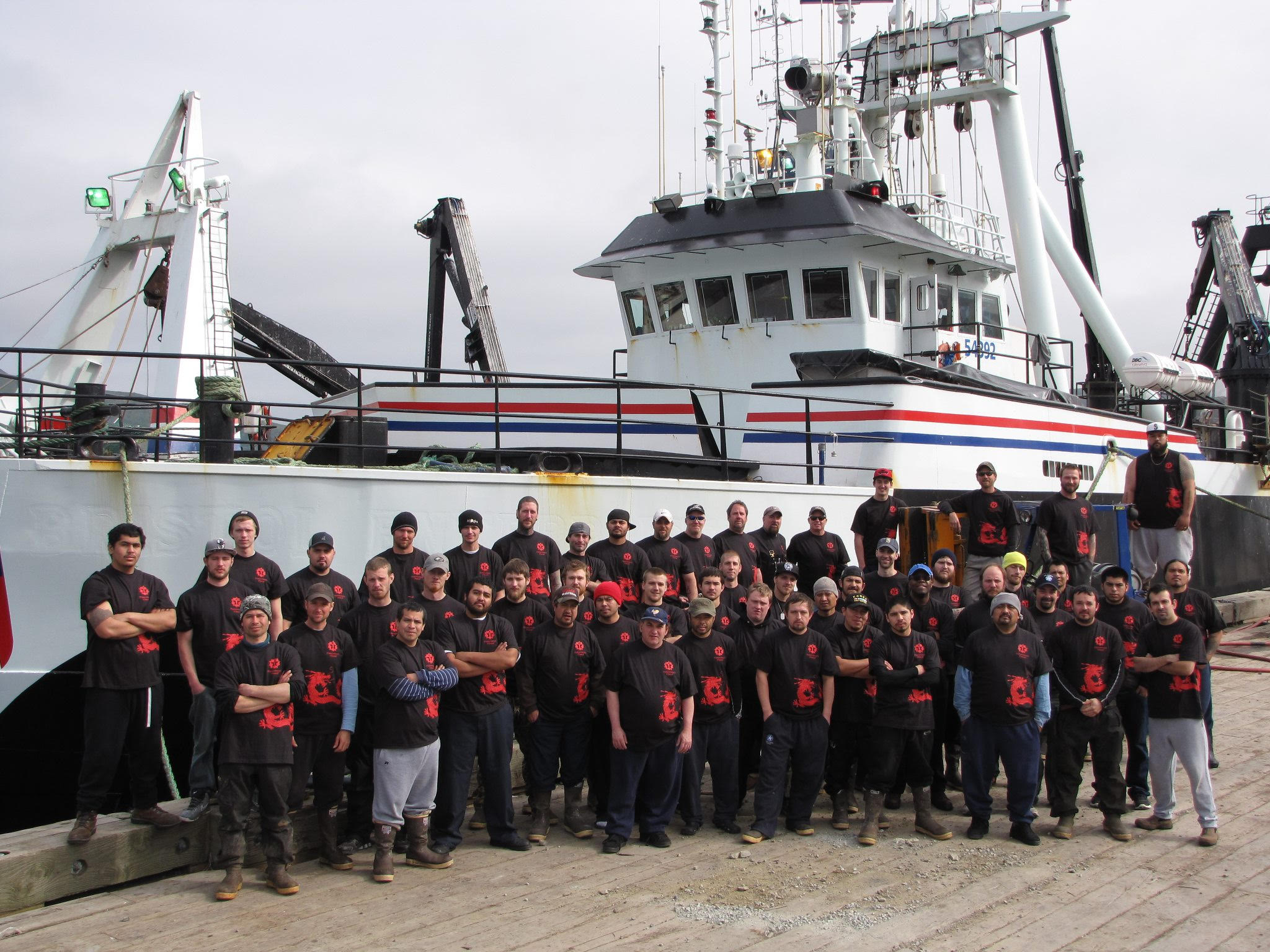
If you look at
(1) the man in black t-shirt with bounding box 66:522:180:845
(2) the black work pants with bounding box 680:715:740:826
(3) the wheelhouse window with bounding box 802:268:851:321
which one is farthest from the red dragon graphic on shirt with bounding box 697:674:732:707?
(3) the wheelhouse window with bounding box 802:268:851:321

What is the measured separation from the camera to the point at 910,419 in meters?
11.5

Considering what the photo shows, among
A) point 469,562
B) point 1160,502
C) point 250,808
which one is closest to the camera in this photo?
point 250,808

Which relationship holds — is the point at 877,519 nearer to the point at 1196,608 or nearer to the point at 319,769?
the point at 1196,608

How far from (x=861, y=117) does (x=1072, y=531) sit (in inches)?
382

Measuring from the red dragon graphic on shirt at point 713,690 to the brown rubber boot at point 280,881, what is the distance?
8.07 ft

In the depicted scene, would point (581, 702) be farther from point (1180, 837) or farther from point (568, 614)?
point (1180, 837)

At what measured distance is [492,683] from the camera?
6379mm

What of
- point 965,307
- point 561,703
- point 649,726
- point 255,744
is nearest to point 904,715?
point 649,726

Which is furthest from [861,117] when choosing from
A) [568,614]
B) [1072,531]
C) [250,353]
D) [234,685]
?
[234,685]

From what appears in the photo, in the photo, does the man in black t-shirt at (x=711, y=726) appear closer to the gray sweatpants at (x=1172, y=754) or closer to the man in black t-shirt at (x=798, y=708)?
the man in black t-shirt at (x=798, y=708)

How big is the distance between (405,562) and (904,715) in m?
3.12

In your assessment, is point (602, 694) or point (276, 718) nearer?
point (276, 718)

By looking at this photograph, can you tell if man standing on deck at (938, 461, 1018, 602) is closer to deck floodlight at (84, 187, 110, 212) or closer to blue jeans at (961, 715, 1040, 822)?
blue jeans at (961, 715, 1040, 822)

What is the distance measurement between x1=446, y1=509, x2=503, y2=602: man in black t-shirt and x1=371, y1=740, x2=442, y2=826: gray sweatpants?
1.37 m
